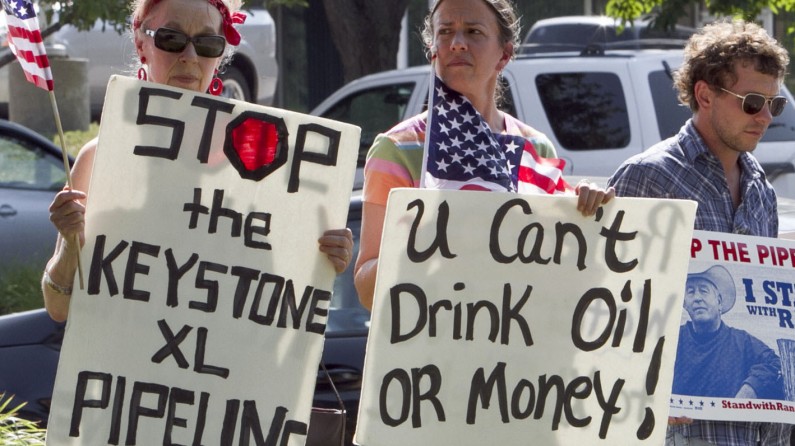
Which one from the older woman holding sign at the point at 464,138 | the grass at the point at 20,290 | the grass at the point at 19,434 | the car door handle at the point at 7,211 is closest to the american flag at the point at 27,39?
the older woman holding sign at the point at 464,138

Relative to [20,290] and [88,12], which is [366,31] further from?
[20,290]

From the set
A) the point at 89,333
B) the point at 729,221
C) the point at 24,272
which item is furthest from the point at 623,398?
the point at 24,272

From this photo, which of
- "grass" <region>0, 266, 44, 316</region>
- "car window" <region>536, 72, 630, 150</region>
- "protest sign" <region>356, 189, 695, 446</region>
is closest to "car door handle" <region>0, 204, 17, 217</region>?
"grass" <region>0, 266, 44, 316</region>

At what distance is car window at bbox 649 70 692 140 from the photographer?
357 inches

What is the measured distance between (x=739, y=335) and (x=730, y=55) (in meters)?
0.77

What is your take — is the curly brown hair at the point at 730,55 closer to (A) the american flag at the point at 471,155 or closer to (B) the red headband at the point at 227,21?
(A) the american flag at the point at 471,155

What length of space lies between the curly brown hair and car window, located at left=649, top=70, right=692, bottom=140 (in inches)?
197

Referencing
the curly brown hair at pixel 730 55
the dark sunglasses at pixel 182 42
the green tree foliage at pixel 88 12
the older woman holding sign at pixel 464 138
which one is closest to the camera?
the dark sunglasses at pixel 182 42

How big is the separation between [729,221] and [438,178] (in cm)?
94

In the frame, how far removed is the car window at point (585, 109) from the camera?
9141 mm

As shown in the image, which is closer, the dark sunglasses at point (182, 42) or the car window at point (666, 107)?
the dark sunglasses at point (182, 42)

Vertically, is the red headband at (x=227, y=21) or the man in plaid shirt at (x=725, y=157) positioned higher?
the red headband at (x=227, y=21)

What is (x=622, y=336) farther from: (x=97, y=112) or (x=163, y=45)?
(x=97, y=112)

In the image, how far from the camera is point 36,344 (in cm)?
536
